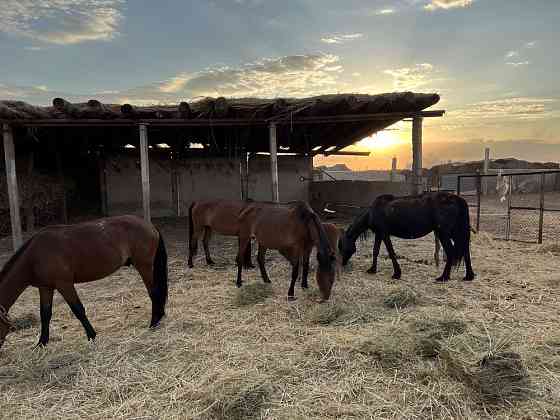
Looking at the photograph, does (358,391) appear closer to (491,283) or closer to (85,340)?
(85,340)

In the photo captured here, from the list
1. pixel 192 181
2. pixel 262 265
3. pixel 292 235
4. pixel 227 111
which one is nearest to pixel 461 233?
pixel 292 235

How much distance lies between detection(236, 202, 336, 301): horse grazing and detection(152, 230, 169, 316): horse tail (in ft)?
5.04

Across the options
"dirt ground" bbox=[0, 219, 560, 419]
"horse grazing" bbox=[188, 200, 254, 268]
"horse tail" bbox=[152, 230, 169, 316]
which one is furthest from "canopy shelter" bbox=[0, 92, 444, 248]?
"horse tail" bbox=[152, 230, 169, 316]

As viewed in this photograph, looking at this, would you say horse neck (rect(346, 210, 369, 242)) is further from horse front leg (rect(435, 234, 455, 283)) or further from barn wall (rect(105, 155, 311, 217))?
barn wall (rect(105, 155, 311, 217))

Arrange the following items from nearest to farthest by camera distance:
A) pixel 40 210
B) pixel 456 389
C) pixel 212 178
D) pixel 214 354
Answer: pixel 456 389, pixel 214 354, pixel 40 210, pixel 212 178

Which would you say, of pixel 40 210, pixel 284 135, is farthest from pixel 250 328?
pixel 40 210

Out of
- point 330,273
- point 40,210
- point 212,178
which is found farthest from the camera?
point 212,178

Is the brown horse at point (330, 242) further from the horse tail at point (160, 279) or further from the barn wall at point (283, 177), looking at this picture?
the barn wall at point (283, 177)

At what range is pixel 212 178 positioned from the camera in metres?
12.4

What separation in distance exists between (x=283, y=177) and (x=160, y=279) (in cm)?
914

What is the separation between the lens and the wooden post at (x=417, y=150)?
25.4 ft

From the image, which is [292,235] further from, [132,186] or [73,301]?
[132,186]

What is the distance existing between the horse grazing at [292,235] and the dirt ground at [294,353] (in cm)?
34

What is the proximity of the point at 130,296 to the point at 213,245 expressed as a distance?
11.7 ft
